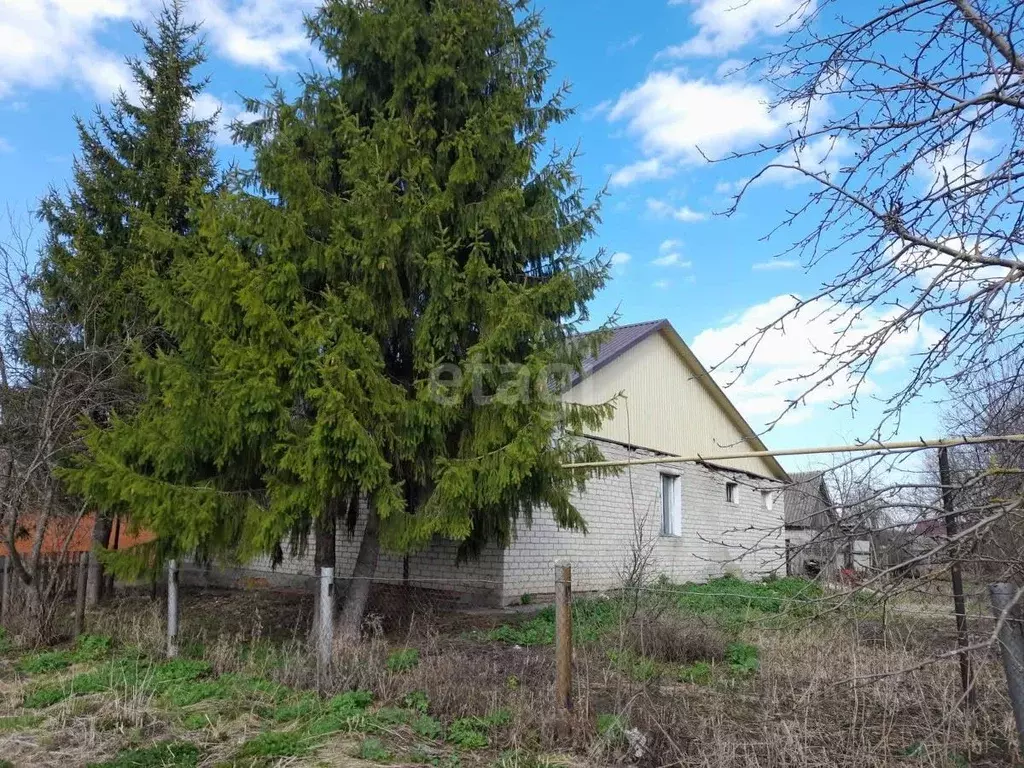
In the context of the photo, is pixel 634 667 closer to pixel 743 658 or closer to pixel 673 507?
pixel 743 658

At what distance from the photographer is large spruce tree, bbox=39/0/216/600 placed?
1087 centimetres

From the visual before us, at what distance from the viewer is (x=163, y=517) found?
Result: 273 inches

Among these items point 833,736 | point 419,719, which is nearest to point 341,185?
point 419,719

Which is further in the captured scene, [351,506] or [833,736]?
[351,506]

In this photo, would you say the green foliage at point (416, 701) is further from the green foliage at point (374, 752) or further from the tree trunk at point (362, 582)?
the tree trunk at point (362, 582)

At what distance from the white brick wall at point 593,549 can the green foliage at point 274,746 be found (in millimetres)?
3939

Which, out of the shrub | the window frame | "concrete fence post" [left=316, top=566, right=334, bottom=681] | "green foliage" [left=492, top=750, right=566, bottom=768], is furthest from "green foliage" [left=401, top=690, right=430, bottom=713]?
the window frame

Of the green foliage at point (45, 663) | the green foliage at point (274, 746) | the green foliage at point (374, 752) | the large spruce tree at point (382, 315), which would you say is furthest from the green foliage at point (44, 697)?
the green foliage at point (374, 752)

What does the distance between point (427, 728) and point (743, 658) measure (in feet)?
11.7

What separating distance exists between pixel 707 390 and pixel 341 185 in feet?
39.0

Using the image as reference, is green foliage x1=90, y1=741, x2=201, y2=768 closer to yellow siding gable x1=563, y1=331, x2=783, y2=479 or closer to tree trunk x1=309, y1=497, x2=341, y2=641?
tree trunk x1=309, y1=497, x2=341, y2=641

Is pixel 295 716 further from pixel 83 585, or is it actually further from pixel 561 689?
pixel 83 585

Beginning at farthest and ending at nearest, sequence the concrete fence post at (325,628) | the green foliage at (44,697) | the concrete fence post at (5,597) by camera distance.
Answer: the concrete fence post at (5,597), the concrete fence post at (325,628), the green foliage at (44,697)

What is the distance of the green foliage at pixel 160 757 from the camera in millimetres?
4250
